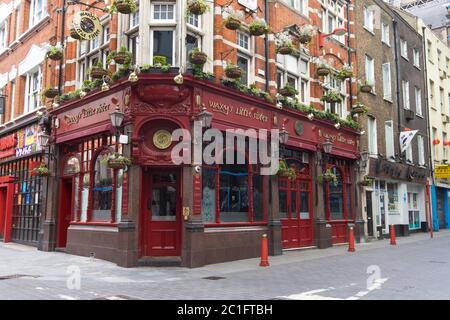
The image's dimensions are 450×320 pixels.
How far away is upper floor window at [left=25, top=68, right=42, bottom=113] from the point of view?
18.9 meters

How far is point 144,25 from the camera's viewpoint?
13.4m

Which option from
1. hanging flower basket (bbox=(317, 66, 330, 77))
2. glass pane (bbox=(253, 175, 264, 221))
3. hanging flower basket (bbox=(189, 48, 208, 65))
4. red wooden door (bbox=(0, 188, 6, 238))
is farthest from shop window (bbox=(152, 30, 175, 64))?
red wooden door (bbox=(0, 188, 6, 238))

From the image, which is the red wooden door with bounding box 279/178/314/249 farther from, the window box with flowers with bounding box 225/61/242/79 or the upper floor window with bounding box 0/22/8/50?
the upper floor window with bounding box 0/22/8/50

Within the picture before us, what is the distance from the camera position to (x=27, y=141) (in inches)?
729

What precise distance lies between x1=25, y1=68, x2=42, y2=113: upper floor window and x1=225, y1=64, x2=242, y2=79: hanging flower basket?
29.4 feet

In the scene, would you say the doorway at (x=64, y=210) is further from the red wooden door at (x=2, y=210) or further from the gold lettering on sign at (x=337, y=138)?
the gold lettering on sign at (x=337, y=138)

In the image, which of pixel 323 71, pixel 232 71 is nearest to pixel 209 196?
pixel 232 71

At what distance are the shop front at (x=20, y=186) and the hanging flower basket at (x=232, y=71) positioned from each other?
8.14 metres

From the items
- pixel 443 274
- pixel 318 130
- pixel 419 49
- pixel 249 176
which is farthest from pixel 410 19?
pixel 443 274

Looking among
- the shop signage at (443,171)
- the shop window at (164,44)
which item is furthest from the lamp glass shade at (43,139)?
the shop signage at (443,171)

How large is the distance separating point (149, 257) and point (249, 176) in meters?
4.30

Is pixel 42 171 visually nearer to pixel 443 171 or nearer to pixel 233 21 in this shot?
pixel 233 21

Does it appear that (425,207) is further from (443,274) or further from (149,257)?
(149,257)

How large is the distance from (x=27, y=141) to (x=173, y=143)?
28.0 ft
